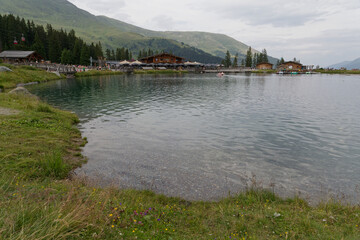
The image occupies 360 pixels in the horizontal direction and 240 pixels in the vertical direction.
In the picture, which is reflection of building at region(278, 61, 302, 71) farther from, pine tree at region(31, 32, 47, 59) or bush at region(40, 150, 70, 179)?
bush at region(40, 150, 70, 179)

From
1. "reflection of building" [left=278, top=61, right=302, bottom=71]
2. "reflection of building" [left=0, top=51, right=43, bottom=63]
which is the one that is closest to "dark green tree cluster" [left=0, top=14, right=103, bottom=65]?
"reflection of building" [left=0, top=51, right=43, bottom=63]

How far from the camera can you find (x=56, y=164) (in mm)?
10398

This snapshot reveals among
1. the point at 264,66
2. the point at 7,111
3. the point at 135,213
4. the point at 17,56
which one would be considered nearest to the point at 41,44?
the point at 17,56

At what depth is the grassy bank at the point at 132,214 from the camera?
516cm

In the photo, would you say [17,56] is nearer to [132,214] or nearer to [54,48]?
[54,48]

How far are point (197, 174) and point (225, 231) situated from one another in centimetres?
556

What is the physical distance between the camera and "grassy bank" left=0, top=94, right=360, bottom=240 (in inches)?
203

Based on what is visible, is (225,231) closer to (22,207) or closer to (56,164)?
(22,207)

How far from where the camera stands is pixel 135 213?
6.71 m

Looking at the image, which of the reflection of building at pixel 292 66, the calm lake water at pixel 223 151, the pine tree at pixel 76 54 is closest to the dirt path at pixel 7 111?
the calm lake water at pixel 223 151

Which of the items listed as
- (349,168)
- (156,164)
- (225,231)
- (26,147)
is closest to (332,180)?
(349,168)

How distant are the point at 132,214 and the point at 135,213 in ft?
0.41

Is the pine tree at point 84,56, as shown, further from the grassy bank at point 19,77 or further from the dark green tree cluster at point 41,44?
the grassy bank at point 19,77

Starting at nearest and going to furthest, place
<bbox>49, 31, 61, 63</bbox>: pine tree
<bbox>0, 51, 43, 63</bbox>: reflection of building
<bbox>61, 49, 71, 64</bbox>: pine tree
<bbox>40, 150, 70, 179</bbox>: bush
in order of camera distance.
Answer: <bbox>40, 150, 70, 179</bbox>: bush, <bbox>0, 51, 43, 63</bbox>: reflection of building, <bbox>61, 49, 71, 64</bbox>: pine tree, <bbox>49, 31, 61, 63</bbox>: pine tree
